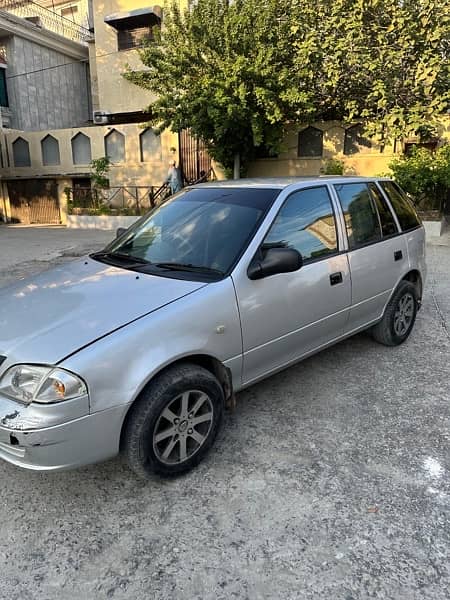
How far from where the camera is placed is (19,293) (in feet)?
9.57

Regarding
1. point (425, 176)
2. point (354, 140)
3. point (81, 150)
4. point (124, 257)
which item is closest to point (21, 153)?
point (81, 150)

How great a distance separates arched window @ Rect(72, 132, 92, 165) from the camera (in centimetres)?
1873

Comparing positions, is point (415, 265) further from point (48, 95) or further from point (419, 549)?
point (48, 95)

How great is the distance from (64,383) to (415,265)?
3.49m

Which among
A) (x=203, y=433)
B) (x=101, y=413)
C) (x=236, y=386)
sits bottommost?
(x=203, y=433)

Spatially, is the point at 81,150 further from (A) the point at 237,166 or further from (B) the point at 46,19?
(B) the point at 46,19

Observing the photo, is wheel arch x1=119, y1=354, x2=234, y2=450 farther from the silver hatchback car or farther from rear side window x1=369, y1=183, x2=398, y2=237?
rear side window x1=369, y1=183, x2=398, y2=237

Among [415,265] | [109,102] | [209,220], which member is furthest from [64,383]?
[109,102]

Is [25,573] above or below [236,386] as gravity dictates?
below

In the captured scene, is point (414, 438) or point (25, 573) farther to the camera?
point (414, 438)

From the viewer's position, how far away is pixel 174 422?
2.47 metres

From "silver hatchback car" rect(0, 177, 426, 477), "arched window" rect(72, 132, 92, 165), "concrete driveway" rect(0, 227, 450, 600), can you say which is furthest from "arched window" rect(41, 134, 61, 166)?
"concrete driveway" rect(0, 227, 450, 600)

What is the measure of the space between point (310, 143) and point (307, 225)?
13254mm

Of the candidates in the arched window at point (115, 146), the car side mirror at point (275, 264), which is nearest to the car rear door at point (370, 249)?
the car side mirror at point (275, 264)
